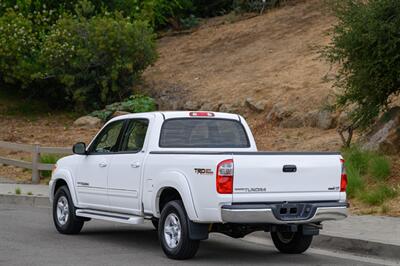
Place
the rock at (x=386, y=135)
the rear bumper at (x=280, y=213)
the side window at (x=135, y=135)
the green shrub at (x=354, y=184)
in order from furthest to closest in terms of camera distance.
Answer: the rock at (x=386, y=135)
the green shrub at (x=354, y=184)
the side window at (x=135, y=135)
the rear bumper at (x=280, y=213)

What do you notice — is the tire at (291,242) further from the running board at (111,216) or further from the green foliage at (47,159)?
the green foliage at (47,159)

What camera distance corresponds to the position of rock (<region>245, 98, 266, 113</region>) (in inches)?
969

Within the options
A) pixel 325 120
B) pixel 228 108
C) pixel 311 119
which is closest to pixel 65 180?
pixel 325 120

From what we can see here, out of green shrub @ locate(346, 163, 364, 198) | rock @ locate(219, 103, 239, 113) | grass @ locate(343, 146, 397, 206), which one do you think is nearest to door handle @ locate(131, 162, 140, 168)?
grass @ locate(343, 146, 397, 206)

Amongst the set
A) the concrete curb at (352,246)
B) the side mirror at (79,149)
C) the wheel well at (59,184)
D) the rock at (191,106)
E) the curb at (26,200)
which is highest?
the rock at (191,106)

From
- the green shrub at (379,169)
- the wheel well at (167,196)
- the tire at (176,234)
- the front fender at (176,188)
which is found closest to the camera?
the front fender at (176,188)

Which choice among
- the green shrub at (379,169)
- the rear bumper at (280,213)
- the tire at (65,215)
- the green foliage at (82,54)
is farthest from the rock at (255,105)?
the rear bumper at (280,213)

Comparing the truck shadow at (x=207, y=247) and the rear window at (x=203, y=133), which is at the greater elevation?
the rear window at (x=203, y=133)

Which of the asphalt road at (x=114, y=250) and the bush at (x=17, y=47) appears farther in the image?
the bush at (x=17, y=47)

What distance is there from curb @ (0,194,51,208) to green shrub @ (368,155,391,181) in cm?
665

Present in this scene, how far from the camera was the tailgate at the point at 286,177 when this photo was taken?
33.2 feet

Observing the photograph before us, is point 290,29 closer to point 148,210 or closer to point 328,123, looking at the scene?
point 328,123

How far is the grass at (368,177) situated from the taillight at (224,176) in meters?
5.20

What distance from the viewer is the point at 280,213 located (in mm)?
10242
